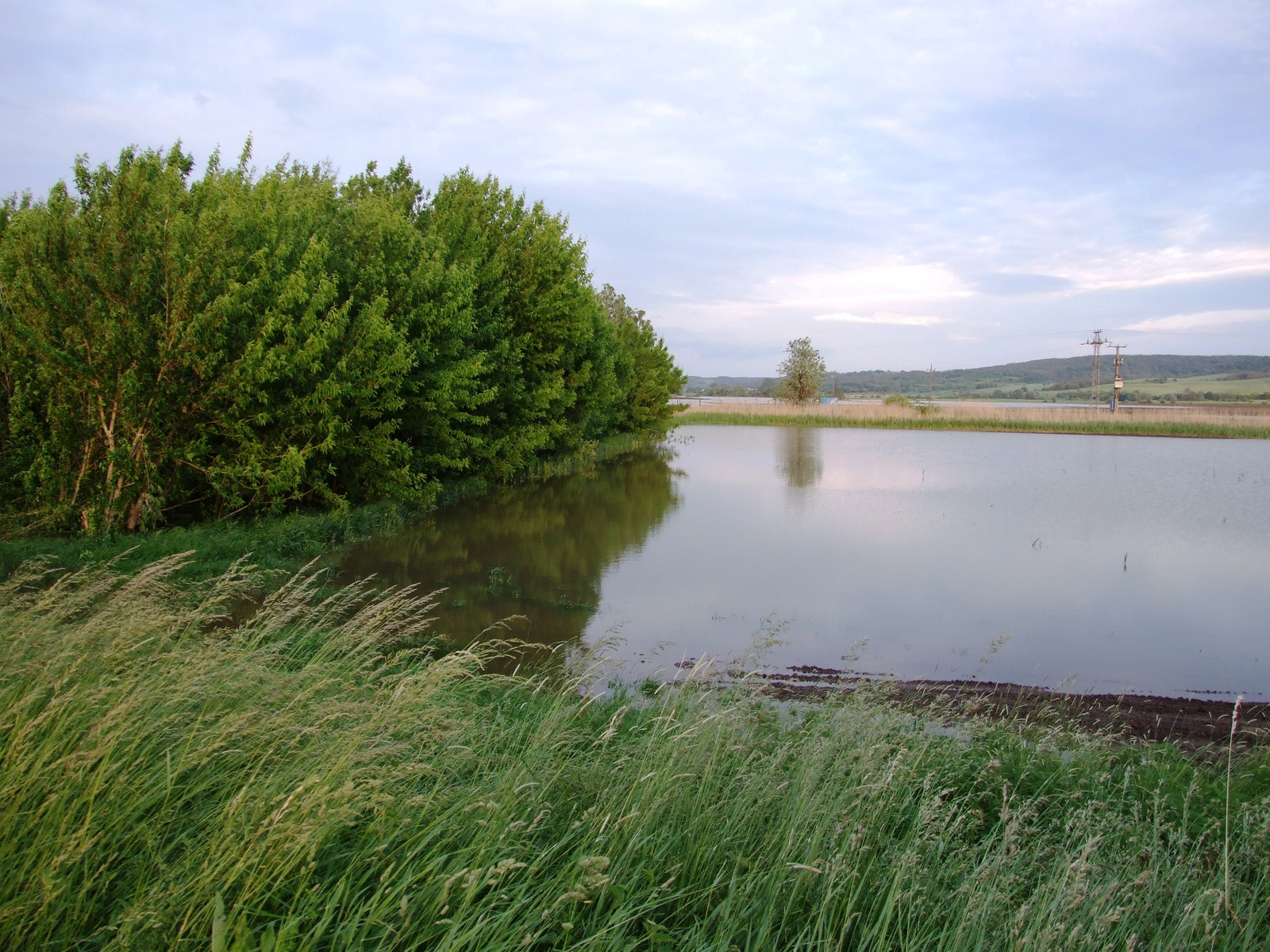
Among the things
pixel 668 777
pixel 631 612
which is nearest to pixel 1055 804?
pixel 668 777

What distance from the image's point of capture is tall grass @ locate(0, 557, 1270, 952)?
93.4 inches

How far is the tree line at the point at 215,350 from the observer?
1092 cm

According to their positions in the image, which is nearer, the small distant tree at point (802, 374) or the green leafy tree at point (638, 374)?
the green leafy tree at point (638, 374)

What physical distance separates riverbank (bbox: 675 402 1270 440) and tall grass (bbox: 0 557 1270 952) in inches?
1734

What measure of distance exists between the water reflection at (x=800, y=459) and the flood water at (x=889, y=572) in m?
0.30

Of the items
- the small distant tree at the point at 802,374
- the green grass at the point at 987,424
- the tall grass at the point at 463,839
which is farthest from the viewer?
the small distant tree at the point at 802,374

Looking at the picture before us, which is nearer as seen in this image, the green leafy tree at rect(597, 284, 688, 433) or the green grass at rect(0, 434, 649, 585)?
the green grass at rect(0, 434, 649, 585)

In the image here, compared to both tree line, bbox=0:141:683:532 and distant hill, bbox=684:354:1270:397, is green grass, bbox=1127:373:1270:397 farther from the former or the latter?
tree line, bbox=0:141:683:532

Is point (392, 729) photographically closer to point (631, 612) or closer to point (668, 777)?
point (668, 777)

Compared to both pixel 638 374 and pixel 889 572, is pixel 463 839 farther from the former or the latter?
pixel 638 374

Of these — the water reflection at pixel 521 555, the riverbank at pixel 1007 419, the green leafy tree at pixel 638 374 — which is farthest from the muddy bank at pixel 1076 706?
the riverbank at pixel 1007 419

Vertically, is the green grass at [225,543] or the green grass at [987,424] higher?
the green grass at [987,424]

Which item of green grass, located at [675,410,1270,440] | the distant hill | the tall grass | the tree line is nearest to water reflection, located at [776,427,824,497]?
green grass, located at [675,410,1270,440]

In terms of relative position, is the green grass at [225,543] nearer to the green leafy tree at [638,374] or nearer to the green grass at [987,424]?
the green leafy tree at [638,374]
